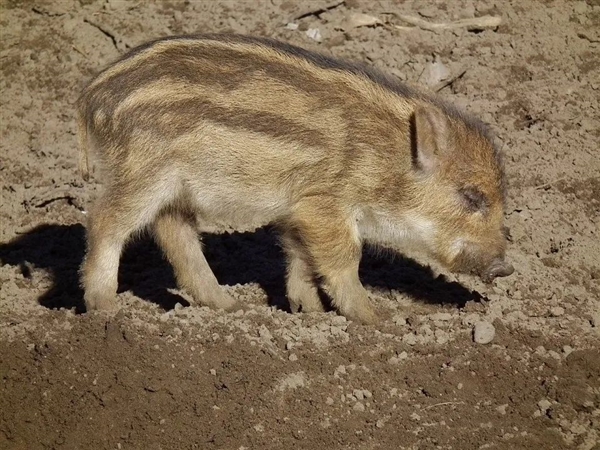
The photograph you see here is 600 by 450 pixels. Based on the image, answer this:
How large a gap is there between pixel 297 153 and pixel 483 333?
126 centimetres

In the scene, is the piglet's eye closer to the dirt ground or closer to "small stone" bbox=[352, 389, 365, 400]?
the dirt ground

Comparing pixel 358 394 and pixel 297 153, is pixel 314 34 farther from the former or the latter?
pixel 358 394

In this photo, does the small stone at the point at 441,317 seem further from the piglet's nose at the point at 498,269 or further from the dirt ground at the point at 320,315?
the piglet's nose at the point at 498,269

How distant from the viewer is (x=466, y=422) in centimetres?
Result: 436

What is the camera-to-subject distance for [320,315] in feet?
16.7

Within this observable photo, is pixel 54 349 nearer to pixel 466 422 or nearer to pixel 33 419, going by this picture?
pixel 33 419

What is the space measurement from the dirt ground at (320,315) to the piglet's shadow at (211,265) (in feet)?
0.05

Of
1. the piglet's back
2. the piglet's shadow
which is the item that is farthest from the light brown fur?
the piglet's shadow

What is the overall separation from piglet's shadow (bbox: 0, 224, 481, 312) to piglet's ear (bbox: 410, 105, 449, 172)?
0.92 m

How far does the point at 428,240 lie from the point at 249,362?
116 cm

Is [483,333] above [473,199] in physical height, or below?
below

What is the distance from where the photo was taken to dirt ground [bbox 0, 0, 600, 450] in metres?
4.38

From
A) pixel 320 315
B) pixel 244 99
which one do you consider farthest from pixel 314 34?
pixel 320 315

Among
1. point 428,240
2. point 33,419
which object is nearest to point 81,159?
point 33,419
